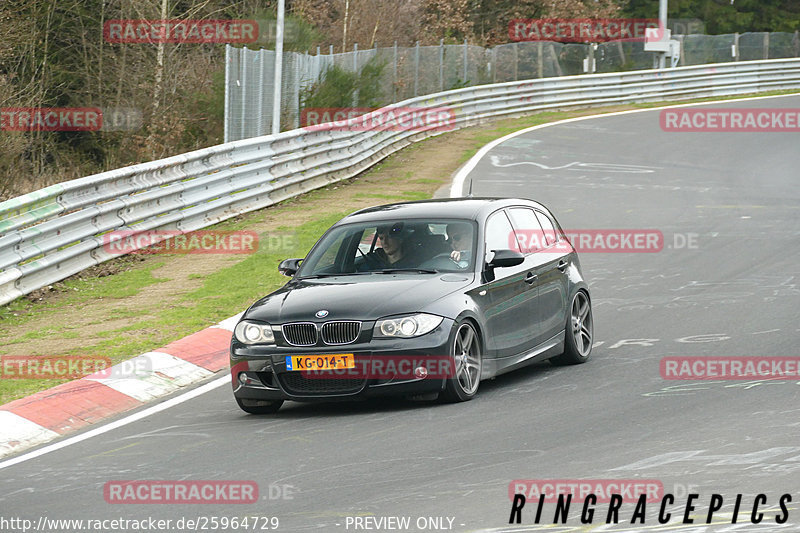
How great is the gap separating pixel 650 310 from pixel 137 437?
20.1ft

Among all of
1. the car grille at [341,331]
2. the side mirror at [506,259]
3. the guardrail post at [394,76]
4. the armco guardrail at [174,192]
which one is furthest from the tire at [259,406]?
the guardrail post at [394,76]

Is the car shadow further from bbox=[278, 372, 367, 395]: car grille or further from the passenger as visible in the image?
the passenger

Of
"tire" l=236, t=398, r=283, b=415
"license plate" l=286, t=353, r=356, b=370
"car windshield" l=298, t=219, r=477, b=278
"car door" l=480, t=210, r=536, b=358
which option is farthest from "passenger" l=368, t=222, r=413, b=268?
"tire" l=236, t=398, r=283, b=415

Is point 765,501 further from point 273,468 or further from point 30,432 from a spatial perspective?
point 30,432

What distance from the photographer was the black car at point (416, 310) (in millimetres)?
8820

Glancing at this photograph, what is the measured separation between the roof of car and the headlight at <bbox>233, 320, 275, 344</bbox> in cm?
167

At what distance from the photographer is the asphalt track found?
21.3 feet

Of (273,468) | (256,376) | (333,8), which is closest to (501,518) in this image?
(273,468)

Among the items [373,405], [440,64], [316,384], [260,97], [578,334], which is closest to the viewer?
[316,384]

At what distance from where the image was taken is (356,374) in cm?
881

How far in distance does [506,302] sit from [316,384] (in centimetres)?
179

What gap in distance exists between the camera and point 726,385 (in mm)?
9320

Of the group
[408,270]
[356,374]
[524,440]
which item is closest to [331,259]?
[408,270]

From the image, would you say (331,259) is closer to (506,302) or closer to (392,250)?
(392,250)
